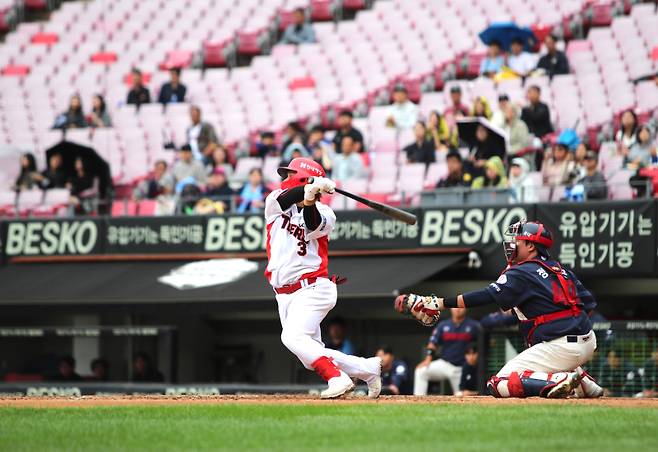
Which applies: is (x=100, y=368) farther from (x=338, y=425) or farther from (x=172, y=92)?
(x=338, y=425)

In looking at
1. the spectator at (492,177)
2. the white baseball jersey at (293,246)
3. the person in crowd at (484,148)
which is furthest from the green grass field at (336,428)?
the person in crowd at (484,148)

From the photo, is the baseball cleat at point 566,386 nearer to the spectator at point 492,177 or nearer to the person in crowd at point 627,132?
the spectator at point 492,177

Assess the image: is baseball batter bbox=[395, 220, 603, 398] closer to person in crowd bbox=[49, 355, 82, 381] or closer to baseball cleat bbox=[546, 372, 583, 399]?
baseball cleat bbox=[546, 372, 583, 399]

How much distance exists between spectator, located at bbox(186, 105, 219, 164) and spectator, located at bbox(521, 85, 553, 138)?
15.6ft

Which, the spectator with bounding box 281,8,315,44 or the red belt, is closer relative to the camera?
the red belt

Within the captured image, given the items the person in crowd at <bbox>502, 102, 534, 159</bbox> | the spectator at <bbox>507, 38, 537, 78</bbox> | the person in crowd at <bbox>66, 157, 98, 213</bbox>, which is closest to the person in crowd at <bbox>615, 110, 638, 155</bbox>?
the person in crowd at <bbox>502, 102, 534, 159</bbox>

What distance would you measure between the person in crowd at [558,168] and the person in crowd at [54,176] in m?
7.51

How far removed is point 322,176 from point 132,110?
12.6 meters

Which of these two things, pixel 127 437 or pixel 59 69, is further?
pixel 59 69

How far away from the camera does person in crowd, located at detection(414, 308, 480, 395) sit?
51.0 ft

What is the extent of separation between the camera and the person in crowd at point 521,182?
645 inches

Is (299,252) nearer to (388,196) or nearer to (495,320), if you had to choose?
(495,320)

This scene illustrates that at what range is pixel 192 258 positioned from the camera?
1834 centimetres

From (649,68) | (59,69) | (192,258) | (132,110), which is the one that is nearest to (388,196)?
(192,258)
